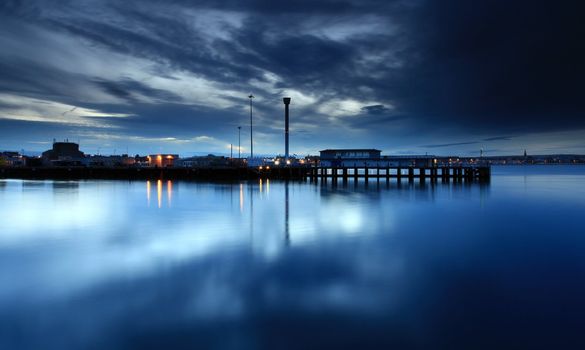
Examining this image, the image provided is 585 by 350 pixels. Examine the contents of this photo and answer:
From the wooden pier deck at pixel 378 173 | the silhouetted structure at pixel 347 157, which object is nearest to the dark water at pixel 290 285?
the wooden pier deck at pixel 378 173

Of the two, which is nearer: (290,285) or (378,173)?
(290,285)

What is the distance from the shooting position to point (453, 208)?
92.2 feet

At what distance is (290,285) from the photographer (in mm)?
9898

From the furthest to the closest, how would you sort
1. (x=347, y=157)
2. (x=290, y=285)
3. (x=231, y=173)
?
(x=347, y=157) < (x=231, y=173) < (x=290, y=285)

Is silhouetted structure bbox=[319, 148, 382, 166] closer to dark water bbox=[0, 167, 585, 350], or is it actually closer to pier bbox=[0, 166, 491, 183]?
pier bbox=[0, 166, 491, 183]

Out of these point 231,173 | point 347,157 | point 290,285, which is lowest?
point 290,285

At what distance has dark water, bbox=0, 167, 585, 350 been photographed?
6922mm

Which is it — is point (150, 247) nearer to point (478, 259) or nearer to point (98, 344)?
point (98, 344)

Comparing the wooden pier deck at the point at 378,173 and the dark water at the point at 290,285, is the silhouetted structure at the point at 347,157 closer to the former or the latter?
the wooden pier deck at the point at 378,173

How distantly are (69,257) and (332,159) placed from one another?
61.0 m

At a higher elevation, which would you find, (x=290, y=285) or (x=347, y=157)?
(x=347, y=157)

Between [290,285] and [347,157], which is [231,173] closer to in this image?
[347,157]

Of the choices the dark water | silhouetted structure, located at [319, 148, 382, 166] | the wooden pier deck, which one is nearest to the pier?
the wooden pier deck

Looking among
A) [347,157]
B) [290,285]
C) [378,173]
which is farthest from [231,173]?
[290,285]
